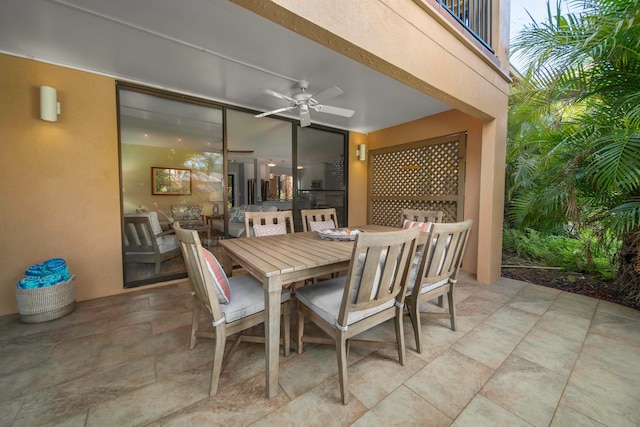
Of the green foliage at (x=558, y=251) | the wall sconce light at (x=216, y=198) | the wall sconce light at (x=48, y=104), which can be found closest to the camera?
the wall sconce light at (x=48, y=104)

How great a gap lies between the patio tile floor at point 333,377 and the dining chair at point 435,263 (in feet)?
1.17

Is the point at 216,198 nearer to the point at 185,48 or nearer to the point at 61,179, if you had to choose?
the point at 61,179

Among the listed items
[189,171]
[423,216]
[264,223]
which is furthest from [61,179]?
[423,216]

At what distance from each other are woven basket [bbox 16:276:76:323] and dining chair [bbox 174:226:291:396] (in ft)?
5.46

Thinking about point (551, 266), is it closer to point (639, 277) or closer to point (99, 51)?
point (639, 277)

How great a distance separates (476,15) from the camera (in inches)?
116

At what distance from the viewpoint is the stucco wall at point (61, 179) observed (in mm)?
2334

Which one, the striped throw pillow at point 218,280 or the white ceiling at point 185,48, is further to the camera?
the white ceiling at point 185,48

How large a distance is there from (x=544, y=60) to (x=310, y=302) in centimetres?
334

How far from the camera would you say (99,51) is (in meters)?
2.26

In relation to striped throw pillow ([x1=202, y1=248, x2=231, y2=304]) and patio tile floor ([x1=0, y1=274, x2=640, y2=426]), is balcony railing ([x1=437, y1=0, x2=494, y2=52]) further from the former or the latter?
striped throw pillow ([x1=202, y1=248, x2=231, y2=304])

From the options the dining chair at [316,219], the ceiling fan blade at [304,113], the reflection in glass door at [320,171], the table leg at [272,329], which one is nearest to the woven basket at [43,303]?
the table leg at [272,329]

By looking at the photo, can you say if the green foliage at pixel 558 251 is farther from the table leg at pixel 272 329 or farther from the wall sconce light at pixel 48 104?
the wall sconce light at pixel 48 104

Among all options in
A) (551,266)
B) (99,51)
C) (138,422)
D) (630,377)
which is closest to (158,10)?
(99,51)
